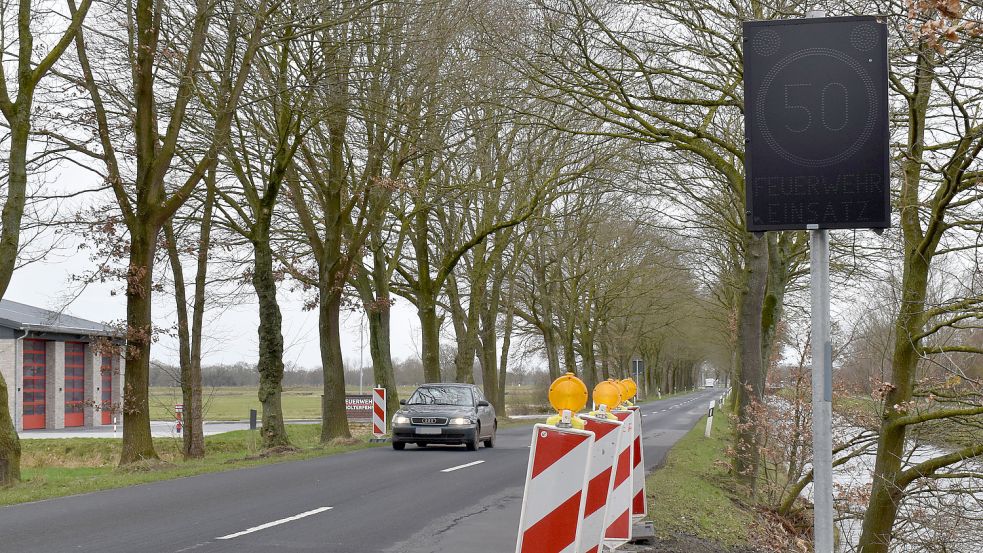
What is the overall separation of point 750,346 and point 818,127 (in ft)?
38.9

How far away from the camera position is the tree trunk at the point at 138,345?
16.7m

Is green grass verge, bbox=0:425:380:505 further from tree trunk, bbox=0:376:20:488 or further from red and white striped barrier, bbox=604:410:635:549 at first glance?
red and white striped barrier, bbox=604:410:635:549

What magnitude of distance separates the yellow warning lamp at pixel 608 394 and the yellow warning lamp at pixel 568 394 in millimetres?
1316

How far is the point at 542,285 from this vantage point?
41.7 metres

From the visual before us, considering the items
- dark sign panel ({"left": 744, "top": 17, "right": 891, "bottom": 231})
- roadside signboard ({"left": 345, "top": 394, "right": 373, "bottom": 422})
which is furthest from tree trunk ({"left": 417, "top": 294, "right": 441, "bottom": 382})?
dark sign panel ({"left": 744, "top": 17, "right": 891, "bottom": 231})

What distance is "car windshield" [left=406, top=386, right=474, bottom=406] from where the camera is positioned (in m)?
21.4

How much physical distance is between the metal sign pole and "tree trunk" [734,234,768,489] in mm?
11421

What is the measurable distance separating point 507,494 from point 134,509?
4663 mm

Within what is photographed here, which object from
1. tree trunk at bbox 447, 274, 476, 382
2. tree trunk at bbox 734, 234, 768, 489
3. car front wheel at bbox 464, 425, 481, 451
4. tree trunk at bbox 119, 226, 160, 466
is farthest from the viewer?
tree trunk at bbox 447, 274, 476, 382

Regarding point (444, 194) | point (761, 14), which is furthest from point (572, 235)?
point (761, 14)

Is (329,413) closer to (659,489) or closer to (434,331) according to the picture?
(434,331)

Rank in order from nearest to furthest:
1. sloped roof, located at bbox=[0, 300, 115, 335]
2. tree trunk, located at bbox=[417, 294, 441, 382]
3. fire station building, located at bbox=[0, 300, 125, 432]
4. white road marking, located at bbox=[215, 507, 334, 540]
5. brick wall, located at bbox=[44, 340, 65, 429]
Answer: white road marking, located at bbox=[215, 507, 334, 540]
tree trunk, located at bbox=[417, 294, 441, 382]
sloped roof, located at bbox=[0, 300, 115, 335]
fire station building, located at bbox=[0, 300, 125, 432]
brick wall, located at bbox=[44, 340, 65, 429]

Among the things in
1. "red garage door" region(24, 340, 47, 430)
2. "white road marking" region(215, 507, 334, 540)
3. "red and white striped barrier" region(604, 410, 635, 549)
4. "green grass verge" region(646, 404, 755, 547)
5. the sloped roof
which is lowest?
"green grass verge" region(646, 404, 755, 547)

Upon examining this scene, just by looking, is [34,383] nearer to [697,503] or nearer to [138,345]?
[138,345]
